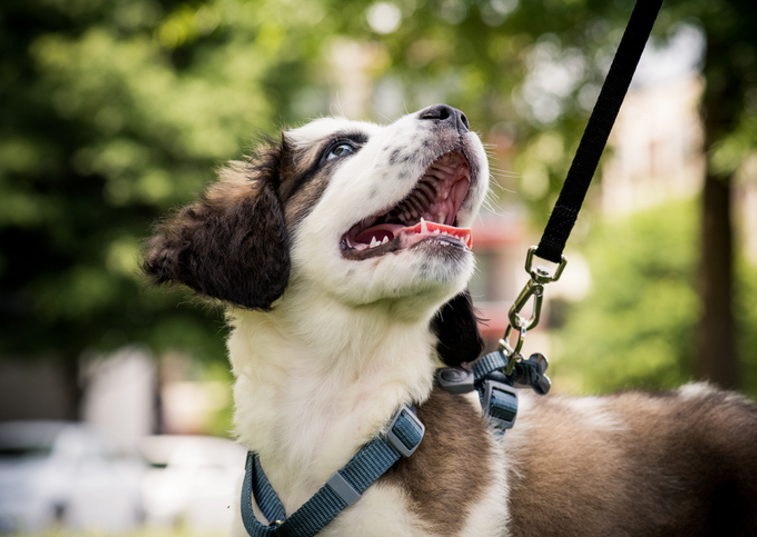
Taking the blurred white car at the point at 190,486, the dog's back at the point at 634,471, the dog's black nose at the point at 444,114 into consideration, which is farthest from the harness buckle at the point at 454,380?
the blurred white car at the point at 190,486

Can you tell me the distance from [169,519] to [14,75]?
932 centimetres

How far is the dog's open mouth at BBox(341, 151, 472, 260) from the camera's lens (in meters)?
2.75

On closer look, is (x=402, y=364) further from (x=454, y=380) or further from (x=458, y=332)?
(x=458, y=332)

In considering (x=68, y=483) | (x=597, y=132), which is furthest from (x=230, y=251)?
(x=68, y=483)

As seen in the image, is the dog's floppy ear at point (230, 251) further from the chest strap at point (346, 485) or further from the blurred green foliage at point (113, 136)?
the blurred green foliage at point (113, 136)

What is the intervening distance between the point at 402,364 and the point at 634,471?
3.22 ft

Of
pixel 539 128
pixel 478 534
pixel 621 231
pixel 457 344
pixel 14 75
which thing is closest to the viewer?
pixel 478 534

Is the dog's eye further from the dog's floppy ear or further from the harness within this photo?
the harness

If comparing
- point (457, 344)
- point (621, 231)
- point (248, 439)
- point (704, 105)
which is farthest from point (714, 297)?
point (621, 231)

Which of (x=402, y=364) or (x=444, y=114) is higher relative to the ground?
(x=444, y=114)

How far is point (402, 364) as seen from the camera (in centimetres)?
274

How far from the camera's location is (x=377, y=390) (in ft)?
8.80

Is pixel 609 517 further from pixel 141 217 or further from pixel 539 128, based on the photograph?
pixel 141 217

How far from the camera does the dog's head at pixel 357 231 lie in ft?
8.59
